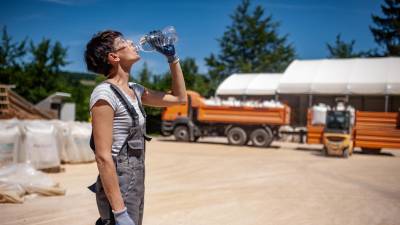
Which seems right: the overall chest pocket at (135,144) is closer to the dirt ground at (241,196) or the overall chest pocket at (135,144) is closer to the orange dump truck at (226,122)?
the dirt ground at (241,196)

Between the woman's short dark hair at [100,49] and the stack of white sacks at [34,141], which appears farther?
the stack of white sacks at [34,141]

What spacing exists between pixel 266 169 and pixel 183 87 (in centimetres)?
958

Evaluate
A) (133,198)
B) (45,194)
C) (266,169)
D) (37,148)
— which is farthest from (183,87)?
(266,169)

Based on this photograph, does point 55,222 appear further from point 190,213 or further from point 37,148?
point 37,148

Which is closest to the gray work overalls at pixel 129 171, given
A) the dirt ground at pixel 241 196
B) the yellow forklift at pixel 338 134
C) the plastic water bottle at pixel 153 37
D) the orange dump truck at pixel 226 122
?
the plastic water bottle at pixel 153 37

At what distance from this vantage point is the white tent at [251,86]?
32.8 meters

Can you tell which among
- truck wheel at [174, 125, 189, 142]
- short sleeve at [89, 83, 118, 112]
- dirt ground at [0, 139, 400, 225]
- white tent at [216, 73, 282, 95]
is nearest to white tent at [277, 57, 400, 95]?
white tent at [216, 73, 282, 95]

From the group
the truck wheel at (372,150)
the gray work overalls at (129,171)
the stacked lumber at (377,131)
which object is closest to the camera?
the gray work overalls at (129,171)

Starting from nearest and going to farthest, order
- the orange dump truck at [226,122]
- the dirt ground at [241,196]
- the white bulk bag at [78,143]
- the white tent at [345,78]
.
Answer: the dirt ground at [241,196] → the white bulk bag at [78,143] → the orange dump truck at [226,122] → the white tent at [345,78]

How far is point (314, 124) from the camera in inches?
785

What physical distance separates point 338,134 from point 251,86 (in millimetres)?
17666

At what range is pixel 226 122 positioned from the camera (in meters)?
21.0

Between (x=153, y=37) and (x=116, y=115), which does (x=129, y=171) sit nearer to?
(x=116, y=115)

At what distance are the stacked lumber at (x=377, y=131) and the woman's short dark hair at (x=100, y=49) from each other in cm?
1803
